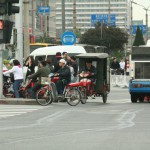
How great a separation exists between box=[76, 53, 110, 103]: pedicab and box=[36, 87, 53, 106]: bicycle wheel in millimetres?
1498

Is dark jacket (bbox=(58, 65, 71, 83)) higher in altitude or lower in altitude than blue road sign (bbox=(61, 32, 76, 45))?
lower

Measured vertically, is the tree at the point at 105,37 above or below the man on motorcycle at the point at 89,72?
above

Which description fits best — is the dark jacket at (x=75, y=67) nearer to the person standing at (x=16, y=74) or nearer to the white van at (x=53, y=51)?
the person standing at (x=16, y=74)

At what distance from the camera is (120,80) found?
149ft

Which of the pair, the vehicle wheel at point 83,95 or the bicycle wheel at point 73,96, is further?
the vehicle wheel at point 83,95

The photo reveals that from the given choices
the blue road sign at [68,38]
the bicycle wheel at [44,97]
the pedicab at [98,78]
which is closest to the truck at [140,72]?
the pedicab at [98,78]

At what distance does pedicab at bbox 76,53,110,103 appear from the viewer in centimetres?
2625

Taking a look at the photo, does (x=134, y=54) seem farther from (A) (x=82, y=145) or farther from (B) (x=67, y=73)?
(A) (x=82, y=145)

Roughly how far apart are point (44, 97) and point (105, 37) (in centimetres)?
7767

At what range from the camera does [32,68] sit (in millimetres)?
28344

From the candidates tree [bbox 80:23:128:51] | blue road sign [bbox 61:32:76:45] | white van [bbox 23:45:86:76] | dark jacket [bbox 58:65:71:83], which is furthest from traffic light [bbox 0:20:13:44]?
tree [bbox 80:23:128:51]

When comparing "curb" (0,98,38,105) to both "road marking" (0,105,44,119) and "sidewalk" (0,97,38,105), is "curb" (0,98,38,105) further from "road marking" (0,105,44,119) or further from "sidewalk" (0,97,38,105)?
"road marking" (0,105,44,119)

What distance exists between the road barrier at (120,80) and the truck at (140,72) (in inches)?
617

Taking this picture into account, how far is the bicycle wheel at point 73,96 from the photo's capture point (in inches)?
987
